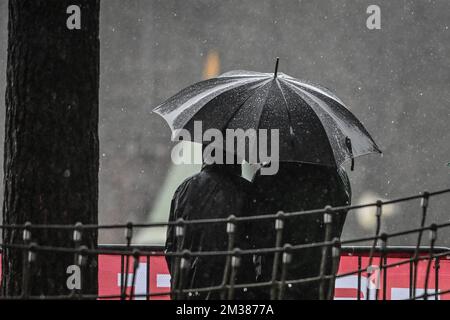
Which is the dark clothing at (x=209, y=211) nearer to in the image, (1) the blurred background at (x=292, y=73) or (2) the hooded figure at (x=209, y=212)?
(2) the hooded figure at (x=209, y=212)

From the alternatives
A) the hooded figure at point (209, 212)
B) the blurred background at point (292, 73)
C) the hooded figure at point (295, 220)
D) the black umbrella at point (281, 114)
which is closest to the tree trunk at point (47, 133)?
the hooded figure at point (209, 212)

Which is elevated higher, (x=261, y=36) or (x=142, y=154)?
(x=261, y=36)

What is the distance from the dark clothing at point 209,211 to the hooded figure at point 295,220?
11cm

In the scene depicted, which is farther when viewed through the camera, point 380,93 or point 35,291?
point 380,93

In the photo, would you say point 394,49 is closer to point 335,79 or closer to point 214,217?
point 335,79

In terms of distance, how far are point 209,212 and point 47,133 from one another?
2.97ft

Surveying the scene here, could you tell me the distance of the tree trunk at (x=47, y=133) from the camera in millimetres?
4551

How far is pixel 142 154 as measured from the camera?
11.2 meters

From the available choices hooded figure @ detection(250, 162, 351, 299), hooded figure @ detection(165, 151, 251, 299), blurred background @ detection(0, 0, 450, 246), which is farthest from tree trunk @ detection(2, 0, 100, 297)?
blurred background @ detection(0, 0, 450, 246)

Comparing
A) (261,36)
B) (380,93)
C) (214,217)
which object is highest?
(261,36)

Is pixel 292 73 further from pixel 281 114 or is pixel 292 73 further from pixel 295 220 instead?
pixel 295 220

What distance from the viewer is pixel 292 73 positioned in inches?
436
